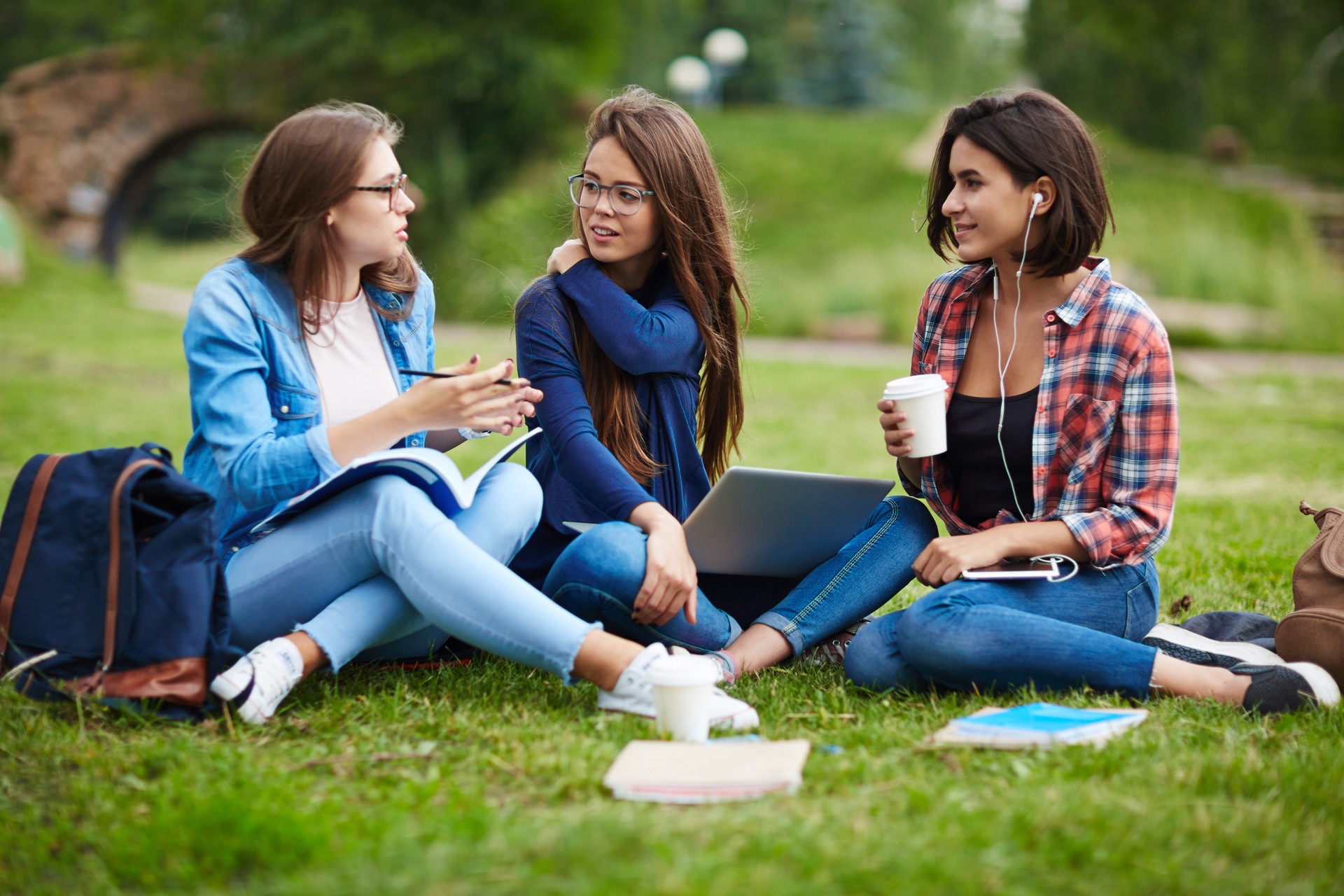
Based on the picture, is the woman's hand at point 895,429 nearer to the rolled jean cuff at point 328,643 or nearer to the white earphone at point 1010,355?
the white earphone at point 1010,355

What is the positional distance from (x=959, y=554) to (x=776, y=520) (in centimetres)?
39

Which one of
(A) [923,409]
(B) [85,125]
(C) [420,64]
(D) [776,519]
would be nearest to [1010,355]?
(A) [923,409]

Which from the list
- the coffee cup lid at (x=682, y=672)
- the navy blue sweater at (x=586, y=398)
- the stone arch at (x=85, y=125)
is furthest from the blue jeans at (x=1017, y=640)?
the stone arch at (x=85, y=125)

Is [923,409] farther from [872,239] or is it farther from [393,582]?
[872,239]

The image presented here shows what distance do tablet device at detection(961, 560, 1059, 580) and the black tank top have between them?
15 cm

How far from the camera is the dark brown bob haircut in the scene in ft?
8.23

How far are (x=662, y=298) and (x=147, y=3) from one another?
16750 mm

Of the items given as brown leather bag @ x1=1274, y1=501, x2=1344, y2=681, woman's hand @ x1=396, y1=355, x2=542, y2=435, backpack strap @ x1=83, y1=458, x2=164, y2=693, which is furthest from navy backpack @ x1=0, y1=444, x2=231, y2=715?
brown leather bag @ x1=1274, y1=501, x2=1344, y2=681

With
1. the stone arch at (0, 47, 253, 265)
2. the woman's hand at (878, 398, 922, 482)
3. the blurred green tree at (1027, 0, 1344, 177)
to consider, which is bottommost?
the woman's hand at (878, 398, 922, 482)

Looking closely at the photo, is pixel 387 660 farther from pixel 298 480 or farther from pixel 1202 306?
pixel 1202 306

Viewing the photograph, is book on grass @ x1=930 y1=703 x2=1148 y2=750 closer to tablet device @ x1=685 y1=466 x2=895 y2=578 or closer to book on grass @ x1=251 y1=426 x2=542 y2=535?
tablet device @ x1=685 y1=466 x2=895 y2=578

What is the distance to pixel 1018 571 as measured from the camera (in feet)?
8.10

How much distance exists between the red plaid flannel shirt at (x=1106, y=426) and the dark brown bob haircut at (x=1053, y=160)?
0.10 m

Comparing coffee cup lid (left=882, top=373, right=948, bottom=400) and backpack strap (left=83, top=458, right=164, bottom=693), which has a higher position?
coffee cup lid (left=882, top=373, right=948, bottom=400)
